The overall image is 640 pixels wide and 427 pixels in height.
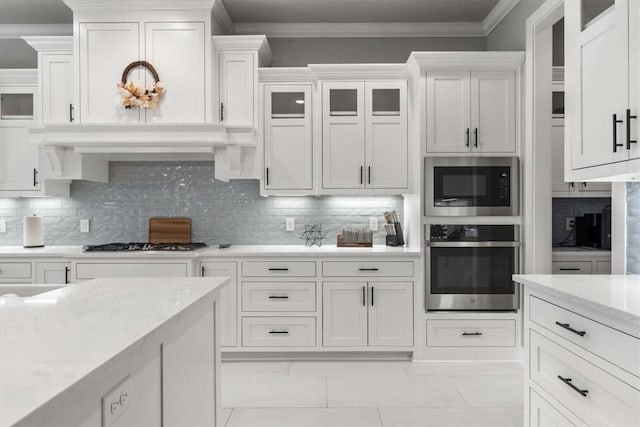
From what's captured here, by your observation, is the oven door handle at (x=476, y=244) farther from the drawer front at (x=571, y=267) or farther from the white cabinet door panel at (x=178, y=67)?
the white cabinet door panel at (x=178, y=67)

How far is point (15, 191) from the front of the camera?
152 inches

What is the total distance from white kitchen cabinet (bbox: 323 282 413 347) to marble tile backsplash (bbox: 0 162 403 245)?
817 mm

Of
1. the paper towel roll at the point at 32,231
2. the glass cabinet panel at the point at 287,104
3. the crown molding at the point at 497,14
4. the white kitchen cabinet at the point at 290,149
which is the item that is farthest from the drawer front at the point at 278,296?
the crown molding at the point at 497,14

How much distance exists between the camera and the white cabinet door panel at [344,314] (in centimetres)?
353

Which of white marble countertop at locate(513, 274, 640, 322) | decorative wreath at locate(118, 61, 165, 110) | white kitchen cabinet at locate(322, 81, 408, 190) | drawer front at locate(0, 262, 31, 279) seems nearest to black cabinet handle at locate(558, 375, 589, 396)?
white marble countertop at locate(513, 274, 640, 322)

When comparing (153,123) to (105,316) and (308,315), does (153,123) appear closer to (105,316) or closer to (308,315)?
(308,315)

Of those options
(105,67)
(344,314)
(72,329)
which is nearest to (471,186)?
(344,314)

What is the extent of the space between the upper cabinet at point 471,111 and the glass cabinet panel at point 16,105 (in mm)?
3474

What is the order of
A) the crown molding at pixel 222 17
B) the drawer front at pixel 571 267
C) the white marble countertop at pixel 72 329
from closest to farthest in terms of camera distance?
the white marble countertop at pixel 72 329
the drawer front at pixel 571 267
the crown molding at pixel 222 17

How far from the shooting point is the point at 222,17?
388cm

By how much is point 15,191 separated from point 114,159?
85 centimetres

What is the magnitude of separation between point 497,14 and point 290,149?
2137 mm

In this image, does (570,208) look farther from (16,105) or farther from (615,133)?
(16,105)

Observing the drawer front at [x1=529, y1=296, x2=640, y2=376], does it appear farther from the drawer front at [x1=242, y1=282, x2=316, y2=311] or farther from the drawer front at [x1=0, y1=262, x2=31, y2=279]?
the drawer front at [x1=0, y1=262, x2=31, y2=279]
